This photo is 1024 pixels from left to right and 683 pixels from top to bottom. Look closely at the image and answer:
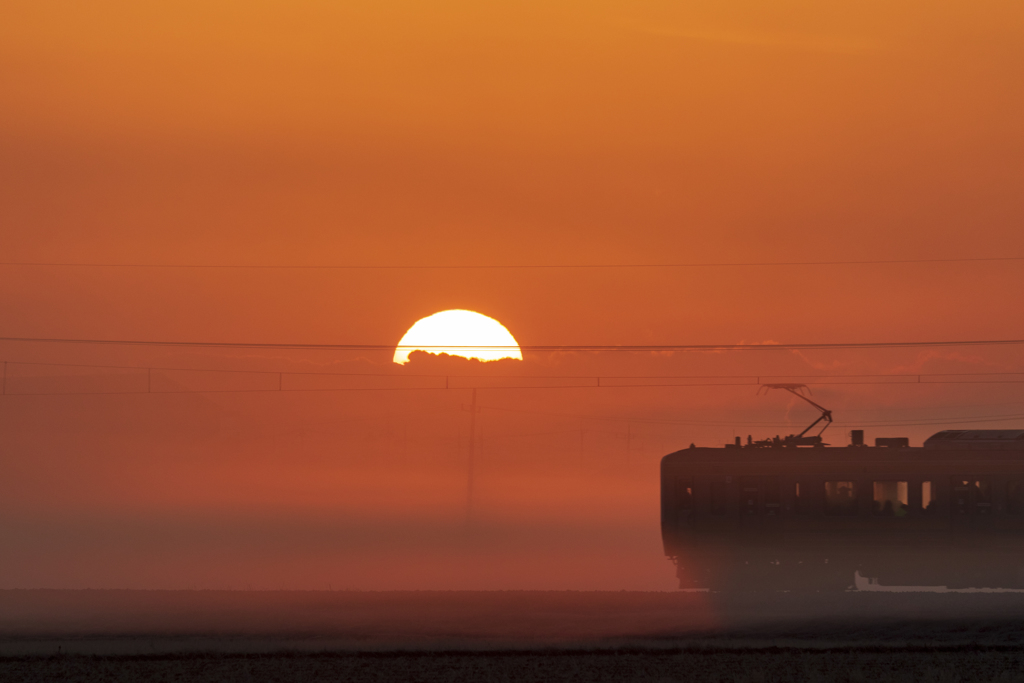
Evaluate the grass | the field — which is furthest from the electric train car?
the grass

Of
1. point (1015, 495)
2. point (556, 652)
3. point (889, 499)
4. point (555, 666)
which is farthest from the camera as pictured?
point (889, 499)

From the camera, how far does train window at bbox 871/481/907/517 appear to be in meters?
22.7

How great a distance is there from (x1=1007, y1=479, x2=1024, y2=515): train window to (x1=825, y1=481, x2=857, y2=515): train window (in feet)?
11.5

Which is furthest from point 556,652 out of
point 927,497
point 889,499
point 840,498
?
point 927,497

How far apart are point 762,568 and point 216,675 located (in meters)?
13.6

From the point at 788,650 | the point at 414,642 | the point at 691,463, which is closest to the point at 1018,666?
the point at 788,650

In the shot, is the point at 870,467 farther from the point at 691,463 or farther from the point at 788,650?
the point at 788,650

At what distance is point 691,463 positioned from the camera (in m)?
24.0

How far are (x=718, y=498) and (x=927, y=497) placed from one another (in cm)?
477

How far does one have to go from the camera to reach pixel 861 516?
2283cm

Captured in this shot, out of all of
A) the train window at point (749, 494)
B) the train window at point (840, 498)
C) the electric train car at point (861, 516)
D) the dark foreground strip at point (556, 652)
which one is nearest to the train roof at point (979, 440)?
the electric train car at point (861, 516)

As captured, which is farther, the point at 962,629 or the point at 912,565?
the point at 912,565

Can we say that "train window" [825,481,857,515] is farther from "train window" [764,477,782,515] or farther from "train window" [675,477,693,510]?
"train window" [675,477,693,510]

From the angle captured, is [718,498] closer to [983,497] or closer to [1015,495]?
[983,497]
